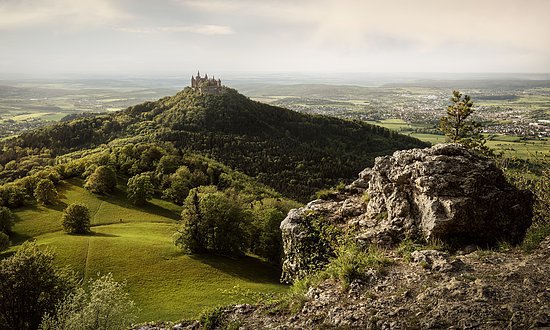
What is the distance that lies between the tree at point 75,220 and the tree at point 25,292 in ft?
110

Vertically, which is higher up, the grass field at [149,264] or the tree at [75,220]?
the tree at [75,220]

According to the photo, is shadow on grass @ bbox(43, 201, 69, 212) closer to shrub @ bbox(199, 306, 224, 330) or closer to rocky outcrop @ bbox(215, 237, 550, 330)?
shrub @ bbox(199, 306, 224, 330)

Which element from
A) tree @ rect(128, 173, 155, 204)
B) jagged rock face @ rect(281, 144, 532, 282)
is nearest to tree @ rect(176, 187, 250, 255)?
tree @ rect(128, 173, 155, 204)

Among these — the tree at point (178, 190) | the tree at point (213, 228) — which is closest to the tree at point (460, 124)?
the tree at point (213, 228)

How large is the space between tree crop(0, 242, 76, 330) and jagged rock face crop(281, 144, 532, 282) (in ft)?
77.5

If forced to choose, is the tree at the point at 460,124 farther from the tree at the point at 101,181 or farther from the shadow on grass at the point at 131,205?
the tree at the point at 101,181

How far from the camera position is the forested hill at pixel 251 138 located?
140500 mm

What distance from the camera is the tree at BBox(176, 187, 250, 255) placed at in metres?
54.8

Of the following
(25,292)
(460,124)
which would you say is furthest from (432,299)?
(460,124)

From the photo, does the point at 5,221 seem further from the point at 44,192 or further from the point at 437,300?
the point at 437,300

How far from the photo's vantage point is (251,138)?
163m

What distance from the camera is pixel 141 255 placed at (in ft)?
163

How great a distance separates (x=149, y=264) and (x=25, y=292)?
1952 centimetres

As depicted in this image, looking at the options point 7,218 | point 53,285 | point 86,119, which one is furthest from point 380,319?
point 86,119
